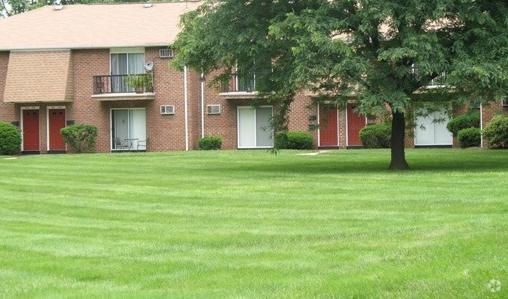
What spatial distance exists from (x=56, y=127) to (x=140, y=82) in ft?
17.1

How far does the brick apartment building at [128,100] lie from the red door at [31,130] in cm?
5

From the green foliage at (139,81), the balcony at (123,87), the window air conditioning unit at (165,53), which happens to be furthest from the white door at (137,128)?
the window air conditioning unit at (165,53)

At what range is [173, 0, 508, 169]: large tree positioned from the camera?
2298 cm

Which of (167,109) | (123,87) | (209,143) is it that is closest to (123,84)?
(123,87)

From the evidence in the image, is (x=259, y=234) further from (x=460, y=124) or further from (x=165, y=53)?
(x=165, y=53)

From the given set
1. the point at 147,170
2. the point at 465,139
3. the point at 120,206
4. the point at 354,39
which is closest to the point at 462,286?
the point at 120,206

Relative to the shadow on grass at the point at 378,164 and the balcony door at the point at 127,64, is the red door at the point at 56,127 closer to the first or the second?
the balcony door at the point at 127,64

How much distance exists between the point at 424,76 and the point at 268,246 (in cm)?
1414

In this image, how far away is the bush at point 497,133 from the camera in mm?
36969

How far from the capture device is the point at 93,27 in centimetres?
4578

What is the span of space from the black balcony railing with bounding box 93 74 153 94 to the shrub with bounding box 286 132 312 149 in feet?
23.8

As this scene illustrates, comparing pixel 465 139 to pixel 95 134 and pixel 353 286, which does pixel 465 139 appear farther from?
pixel 353 286

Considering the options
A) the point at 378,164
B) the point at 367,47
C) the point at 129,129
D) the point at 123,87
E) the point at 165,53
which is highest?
the point at 165,53

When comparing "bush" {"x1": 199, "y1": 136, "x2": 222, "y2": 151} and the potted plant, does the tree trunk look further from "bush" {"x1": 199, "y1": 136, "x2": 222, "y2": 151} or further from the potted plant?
the potted plant
